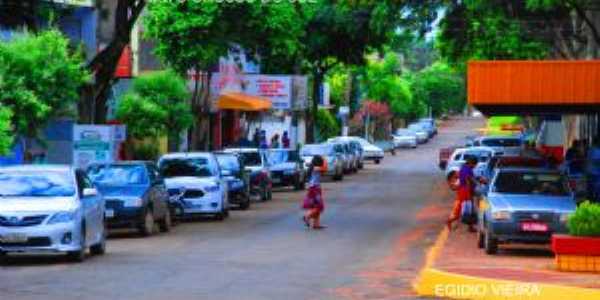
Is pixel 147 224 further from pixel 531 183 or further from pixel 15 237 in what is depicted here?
pixel 531 183

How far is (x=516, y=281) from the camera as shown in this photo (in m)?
18.1

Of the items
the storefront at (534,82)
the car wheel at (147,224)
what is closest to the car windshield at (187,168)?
the car wheel at (147,224)

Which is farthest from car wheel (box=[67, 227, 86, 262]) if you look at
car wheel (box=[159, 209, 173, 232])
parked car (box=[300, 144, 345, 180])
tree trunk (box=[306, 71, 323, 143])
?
tree trunk (box=[306, 71, 323, 143])

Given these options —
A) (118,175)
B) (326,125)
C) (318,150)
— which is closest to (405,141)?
(326,125)

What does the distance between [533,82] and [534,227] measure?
7.65 meters

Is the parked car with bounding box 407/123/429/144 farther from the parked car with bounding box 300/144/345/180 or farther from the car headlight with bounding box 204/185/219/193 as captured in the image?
the car headlight with bounding box 204/185/219/193

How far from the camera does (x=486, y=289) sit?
18.0 m

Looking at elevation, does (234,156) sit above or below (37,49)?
below

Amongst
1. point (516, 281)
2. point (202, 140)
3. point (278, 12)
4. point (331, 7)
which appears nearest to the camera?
point (516, 281)

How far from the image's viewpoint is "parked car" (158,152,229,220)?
1409 inches

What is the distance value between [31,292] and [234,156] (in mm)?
24452

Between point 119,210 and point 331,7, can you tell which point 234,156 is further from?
point 331,7

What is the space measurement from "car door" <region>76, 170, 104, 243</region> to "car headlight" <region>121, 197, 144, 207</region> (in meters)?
4.08

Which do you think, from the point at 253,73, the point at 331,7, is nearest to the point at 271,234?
the point at 331,7
